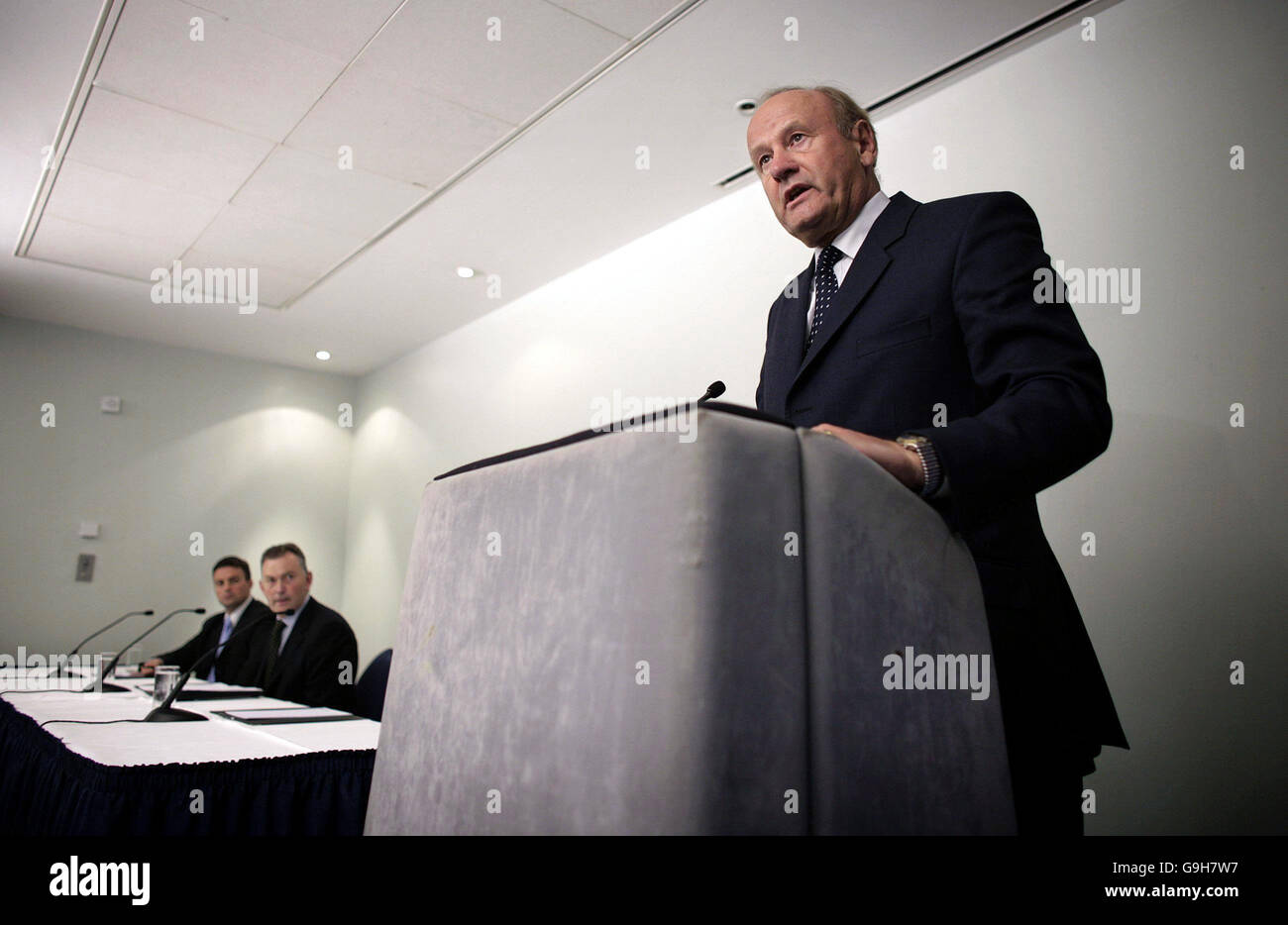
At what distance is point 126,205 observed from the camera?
3.67m

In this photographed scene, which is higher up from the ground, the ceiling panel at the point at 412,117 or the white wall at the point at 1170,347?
the ceiling panel at the point at 412,117

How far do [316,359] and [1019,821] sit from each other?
19.6 ft

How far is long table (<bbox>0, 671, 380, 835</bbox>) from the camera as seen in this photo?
1.38 m

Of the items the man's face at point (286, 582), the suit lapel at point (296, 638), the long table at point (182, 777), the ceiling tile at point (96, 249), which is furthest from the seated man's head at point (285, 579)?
the long table at point (182, 777)

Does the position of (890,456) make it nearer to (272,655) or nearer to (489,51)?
(489,51)

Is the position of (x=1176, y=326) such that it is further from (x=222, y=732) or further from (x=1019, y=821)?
(x=222, y=732)

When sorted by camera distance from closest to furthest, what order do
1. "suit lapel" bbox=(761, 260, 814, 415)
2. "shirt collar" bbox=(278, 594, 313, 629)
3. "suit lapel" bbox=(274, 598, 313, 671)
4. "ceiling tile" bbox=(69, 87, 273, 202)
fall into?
"suit lapel" bbox=(761, 260, 814, 415) < "ceiling tile" bbox=(69, 87, 273, 202) < "suit lapel" bbox=(274, 598, 313, 671) < "shirt collar" bbox=(278, 594, 313, 629)

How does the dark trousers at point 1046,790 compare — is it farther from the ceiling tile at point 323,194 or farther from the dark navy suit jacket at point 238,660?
the dark navy suit jacket at point 238,660

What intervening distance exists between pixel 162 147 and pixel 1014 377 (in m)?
3.47

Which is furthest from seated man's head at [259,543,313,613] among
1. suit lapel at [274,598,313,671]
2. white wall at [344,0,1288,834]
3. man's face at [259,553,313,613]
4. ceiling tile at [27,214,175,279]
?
white wall at [344,0,1288,834]

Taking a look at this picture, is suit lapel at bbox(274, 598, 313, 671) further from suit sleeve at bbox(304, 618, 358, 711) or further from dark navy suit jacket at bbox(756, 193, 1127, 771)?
dark navy suit jacket at bbox(756, 193, 1127, 771)

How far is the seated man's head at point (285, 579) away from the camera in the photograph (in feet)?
12.7

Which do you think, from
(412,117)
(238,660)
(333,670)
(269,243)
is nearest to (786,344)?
(412,117)

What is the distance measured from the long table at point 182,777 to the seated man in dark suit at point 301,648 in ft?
4.49
